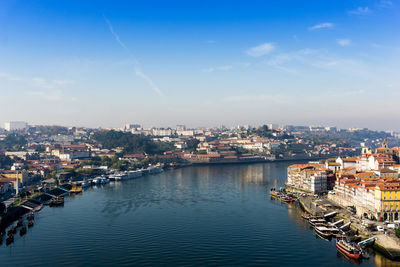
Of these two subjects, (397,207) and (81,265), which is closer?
(81,265)

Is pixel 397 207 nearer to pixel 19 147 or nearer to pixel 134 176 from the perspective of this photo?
pixel 134 176

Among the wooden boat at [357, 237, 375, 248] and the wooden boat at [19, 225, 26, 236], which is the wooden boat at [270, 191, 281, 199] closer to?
the wooden boat at [357, 237, 375, 248]

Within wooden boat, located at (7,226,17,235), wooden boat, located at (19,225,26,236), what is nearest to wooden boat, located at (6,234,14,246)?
wooden boat, located at (7,226,17,235)

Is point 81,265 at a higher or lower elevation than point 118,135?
lower

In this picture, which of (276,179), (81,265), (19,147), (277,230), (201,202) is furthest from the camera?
(19,147)

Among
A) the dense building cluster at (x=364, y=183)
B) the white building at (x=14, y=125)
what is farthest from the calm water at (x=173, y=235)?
the white building at (x=14, y=125)

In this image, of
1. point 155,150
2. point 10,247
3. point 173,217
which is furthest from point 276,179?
point 155,150

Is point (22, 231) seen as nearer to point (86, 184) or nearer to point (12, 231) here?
point (12, 231)

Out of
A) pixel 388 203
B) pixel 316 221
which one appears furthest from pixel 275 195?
pixel 388 203
